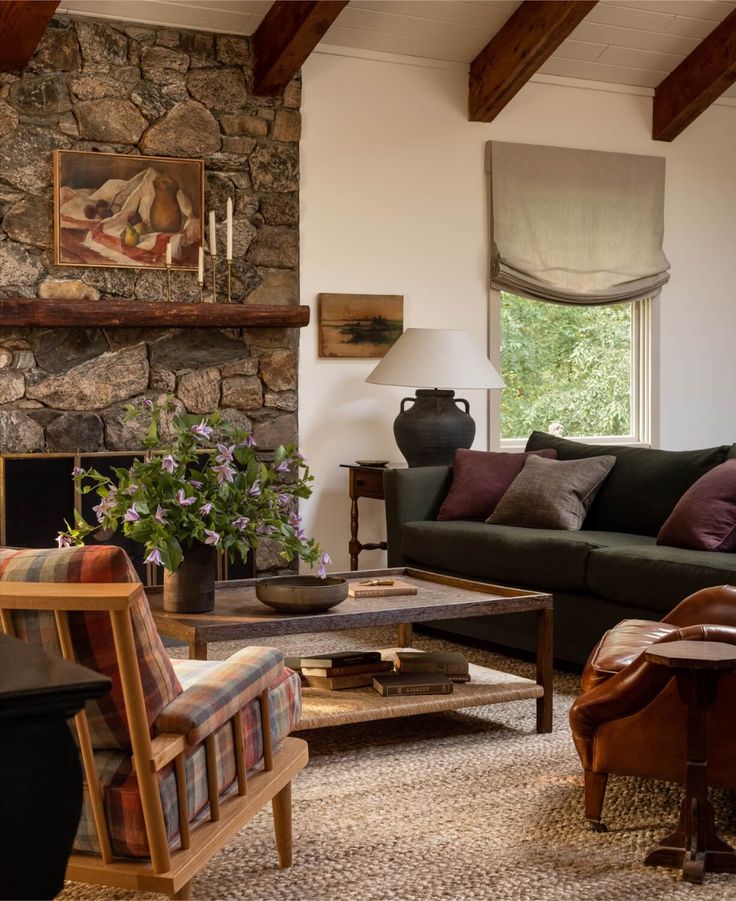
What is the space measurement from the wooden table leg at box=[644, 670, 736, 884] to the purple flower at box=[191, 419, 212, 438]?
134 cm

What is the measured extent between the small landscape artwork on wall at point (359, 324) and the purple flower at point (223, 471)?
3101 mm

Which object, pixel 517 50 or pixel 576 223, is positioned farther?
pixel 576 223

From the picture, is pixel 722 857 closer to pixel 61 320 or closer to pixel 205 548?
pixel 205 548

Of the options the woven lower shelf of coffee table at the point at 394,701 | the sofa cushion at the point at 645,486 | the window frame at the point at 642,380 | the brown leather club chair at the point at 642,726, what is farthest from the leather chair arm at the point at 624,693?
the window frame at the point at 642,380

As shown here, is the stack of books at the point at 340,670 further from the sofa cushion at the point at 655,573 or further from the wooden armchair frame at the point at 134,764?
the wooden armchair frame at the point at 134,764

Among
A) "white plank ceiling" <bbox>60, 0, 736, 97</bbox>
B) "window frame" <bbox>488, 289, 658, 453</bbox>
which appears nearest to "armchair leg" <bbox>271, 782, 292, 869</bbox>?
"white plank ceiling" <bbox>60, 0, 736, 97</bbox>

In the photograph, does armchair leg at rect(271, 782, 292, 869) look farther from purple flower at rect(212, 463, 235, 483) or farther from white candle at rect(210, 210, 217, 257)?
white candle at rect(210, 210, 217, 257)

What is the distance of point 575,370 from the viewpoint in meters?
7.08

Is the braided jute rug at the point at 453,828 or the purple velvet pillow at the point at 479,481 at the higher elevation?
the purple velvet pillow at the point at 479,481

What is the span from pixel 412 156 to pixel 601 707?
4.32 meters

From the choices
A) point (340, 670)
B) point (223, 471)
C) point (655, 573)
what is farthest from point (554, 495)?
point (223, 471)

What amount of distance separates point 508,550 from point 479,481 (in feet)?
2.37

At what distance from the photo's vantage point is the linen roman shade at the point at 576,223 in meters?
6.66

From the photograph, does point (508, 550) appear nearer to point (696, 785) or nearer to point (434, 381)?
point (434, 381)
